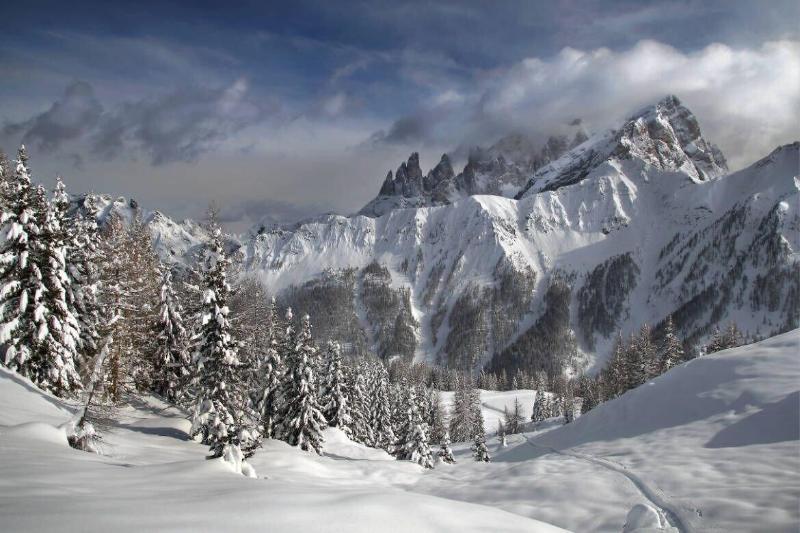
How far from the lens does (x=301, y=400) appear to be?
38.4 meters

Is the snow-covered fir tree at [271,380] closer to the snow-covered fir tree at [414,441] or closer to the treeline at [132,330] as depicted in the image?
the treeline at [132,330]

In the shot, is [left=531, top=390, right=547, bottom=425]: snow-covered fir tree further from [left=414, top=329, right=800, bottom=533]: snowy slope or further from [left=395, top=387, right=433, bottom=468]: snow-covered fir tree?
[left=414, top=329, right=800, bottom=533]: snowy slope

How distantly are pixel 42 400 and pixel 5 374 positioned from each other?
225 centimetres

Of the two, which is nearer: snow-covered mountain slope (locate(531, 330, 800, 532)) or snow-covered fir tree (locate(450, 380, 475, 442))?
snow-covered mountain slope (locate(531, 330, 800, 532))

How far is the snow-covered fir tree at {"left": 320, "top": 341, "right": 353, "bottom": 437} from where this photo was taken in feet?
159

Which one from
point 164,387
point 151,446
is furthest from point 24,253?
point 164,387

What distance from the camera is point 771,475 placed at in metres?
14.7

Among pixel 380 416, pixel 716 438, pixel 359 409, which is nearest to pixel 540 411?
pixel 380 416

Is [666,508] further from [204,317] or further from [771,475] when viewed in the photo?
[204,317]

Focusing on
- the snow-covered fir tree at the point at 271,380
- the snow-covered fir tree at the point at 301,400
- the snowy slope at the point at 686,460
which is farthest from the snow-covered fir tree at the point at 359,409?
the snowy slope at the point at 686,460

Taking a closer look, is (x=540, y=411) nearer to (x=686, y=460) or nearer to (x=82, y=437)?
(x=686, y=460)

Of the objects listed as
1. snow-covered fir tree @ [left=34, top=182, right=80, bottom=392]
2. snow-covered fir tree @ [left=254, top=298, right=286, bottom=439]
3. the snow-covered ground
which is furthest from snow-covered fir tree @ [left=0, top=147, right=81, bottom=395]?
snow-covered fir tree @ [left=254, top=298, right=286, bottom=439]

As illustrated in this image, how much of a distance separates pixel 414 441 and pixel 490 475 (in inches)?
1018

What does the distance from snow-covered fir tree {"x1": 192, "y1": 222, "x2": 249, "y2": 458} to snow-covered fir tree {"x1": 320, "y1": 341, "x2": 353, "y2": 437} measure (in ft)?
83.0
